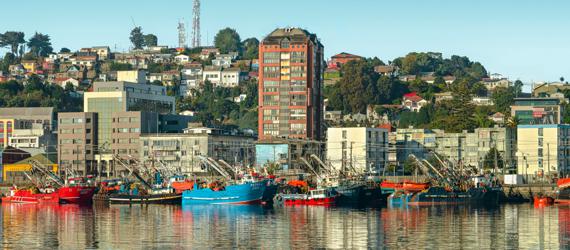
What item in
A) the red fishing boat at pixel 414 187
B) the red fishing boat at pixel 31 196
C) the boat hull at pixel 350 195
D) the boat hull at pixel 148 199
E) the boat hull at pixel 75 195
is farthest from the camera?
the red fishing boat at pixel 31 196

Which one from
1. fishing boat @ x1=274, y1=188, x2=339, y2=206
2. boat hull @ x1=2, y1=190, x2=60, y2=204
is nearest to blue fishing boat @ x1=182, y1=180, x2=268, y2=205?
fishing boat @ x1=274, y1=188, x2=339, y2=206

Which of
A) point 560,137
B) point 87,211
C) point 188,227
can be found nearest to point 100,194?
point 87,211

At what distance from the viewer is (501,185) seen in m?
172

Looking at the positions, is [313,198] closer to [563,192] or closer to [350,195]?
[350,195]

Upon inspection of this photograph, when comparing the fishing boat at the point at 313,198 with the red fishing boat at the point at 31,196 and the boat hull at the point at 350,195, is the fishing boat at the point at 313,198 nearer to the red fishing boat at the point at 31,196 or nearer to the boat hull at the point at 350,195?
the boat hull at the point at 350,195

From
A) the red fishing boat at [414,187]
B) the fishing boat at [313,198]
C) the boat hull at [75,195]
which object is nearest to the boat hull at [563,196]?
the red fishing boat at [414,187]

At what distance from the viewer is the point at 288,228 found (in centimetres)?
10638

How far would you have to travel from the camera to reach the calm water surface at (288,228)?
299ft

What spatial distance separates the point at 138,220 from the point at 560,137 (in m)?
98.8

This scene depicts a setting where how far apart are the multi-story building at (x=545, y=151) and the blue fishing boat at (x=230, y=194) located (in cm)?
5635

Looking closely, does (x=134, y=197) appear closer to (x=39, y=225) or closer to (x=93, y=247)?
(x=39, y=225)

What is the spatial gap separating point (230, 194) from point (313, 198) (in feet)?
36.3

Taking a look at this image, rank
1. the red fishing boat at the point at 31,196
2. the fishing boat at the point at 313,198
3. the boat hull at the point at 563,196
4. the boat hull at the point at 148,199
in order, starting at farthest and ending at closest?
the red fishing boat at the point at 31,196
the boat hull at the point at 148,199
the boat hull at the point at 563,196
the fishing boat at the point at 313,198

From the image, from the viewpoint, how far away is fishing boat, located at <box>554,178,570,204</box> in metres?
158
